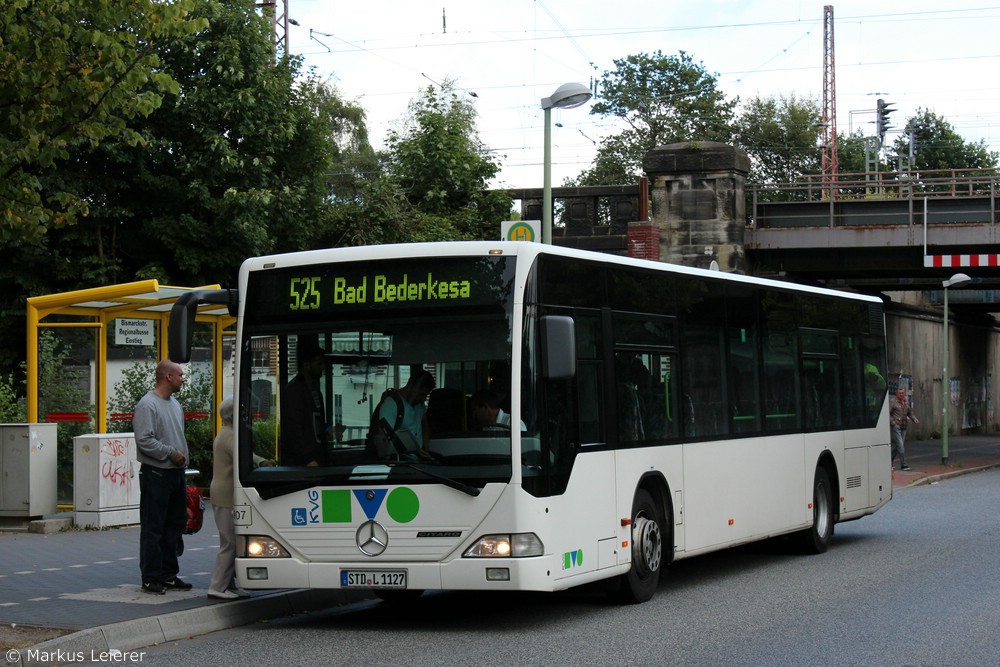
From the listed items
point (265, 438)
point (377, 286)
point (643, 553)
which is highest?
point (377, 286)

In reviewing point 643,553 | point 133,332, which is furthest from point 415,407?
point 133,332

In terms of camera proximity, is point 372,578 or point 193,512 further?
point 193,512

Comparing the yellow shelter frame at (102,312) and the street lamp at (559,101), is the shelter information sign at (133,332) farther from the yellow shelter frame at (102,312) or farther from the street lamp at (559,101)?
the street lamp at (559,101)

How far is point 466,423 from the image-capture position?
31.7 ft

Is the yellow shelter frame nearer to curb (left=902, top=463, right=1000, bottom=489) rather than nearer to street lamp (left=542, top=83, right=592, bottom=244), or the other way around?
street lamp (left=542, top=83, right=592, bottom=244)

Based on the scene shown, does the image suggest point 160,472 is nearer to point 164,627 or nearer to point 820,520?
point 164,627

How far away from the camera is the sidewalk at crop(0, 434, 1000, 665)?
30.1 ft

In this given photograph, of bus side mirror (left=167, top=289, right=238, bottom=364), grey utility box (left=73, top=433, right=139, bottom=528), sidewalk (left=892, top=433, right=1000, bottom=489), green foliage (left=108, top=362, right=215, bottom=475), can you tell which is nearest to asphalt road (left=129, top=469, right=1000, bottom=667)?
bus side mirror (left=167, top=289, right=238, bottom=364)

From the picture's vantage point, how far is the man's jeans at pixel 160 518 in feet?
35.3

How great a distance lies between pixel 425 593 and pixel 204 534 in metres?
4.83

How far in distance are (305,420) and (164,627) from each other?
1.73 metres

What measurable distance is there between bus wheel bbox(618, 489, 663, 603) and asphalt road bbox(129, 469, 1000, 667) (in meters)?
0.14

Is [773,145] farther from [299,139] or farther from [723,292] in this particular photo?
[723,292]

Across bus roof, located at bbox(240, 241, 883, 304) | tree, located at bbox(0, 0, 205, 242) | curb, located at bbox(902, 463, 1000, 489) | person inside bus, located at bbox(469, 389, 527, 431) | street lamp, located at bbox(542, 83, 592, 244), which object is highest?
street lamp, located at bbox(542, 83, 592, 244)
